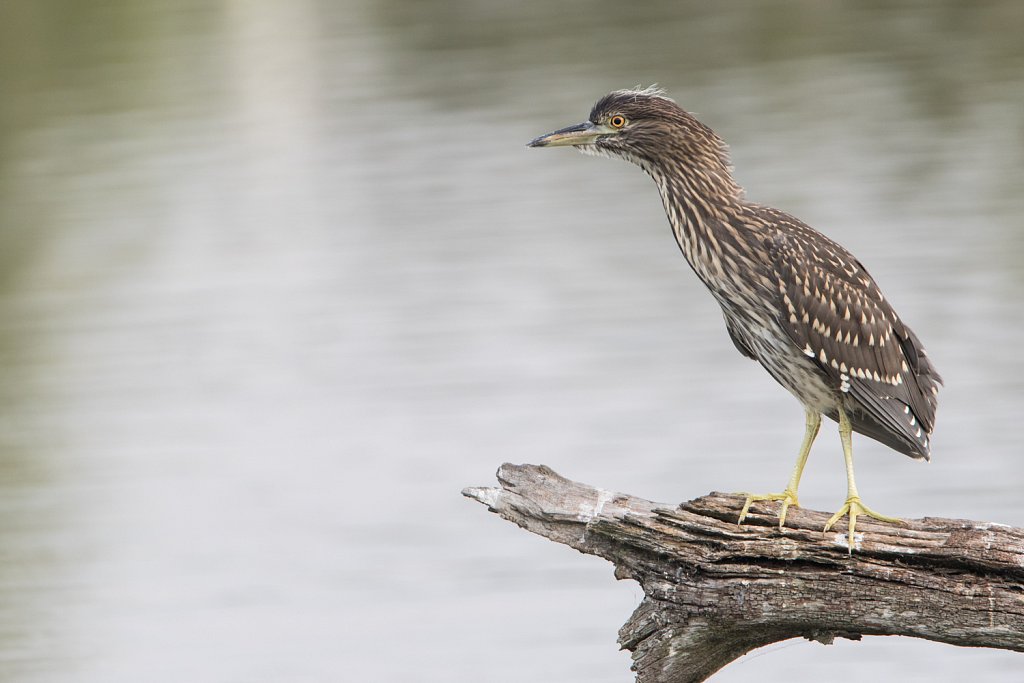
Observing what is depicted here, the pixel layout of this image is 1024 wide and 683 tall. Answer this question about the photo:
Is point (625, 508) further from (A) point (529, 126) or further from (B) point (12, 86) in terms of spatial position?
(B) point (12, 86)

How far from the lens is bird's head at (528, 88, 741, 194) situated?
19.5 feet

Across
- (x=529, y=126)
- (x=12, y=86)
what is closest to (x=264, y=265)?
(x=529, y=126)

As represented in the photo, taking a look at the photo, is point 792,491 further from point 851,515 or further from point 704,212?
point 704,212

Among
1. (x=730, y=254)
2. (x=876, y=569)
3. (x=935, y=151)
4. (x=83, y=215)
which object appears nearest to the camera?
(x=876, y=569)

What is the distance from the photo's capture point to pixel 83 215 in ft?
59.9

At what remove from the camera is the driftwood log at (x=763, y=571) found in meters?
4.89

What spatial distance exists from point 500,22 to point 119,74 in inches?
224

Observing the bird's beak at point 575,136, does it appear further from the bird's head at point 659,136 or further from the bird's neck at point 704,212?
the bird's neck at point 704,212

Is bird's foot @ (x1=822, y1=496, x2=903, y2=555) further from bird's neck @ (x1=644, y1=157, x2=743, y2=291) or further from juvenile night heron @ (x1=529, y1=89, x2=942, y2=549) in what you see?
bird's neck @ (x1=644, y1=157, x2=743, y2=291)

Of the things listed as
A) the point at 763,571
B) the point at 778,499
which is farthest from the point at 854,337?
the point at 763,571

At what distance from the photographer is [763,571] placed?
16.6 ft

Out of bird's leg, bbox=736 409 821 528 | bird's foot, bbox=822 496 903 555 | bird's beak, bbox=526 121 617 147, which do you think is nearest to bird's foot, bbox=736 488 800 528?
bird's leg, bbox=736 409 821 528

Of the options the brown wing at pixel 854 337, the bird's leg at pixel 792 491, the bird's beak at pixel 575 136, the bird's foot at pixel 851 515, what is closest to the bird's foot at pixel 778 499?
the bird's leg at pixel 792 491

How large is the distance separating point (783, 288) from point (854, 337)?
0.31 metres
